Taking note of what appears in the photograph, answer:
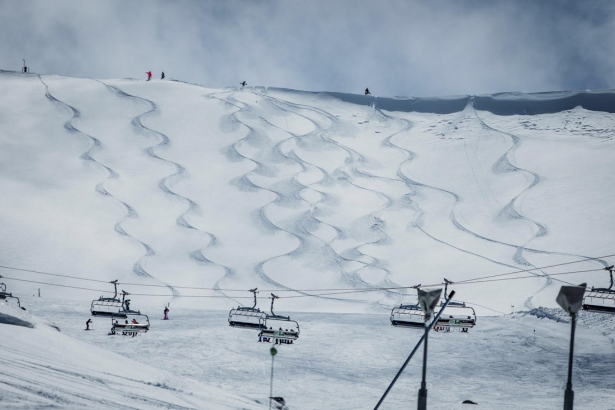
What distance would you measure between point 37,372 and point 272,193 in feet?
103

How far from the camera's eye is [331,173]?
4525cm

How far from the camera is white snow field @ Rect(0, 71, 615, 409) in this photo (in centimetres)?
2020

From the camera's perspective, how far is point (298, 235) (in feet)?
124

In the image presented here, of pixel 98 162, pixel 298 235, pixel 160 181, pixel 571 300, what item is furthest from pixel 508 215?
pixel 571 300

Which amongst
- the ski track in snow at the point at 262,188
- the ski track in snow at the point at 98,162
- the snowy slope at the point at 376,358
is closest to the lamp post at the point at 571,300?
the snowy slope at the point at 376,358

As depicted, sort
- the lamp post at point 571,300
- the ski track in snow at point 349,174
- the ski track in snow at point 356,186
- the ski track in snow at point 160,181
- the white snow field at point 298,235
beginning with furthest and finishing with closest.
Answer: the ski track in snow at point 349,174 → the ski track in snow at point 356,186 → the ski track in snow at point 160,181 → the white snow field at point 298,235 → the lamp post at point 571,300

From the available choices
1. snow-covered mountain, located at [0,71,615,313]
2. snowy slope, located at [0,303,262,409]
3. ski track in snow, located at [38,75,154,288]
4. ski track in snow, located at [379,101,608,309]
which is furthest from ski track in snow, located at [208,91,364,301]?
snowy slope, located at [0,303,262,409]

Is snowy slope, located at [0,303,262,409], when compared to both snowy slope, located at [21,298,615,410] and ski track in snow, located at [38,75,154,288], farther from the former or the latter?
ski track in snow, located at [38,75,154,288]

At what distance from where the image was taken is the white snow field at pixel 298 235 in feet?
66.3

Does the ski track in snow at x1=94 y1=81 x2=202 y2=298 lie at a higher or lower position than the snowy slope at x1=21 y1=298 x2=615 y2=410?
higher

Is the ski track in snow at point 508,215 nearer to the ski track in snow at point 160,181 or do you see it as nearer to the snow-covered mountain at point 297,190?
the snow-covered mountain at point 297,190

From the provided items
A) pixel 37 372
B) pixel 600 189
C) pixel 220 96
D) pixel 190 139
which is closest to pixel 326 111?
pixel 220 96

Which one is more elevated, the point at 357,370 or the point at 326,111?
the point at 326,111

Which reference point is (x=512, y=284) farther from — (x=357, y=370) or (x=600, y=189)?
(x=357, y=370)
